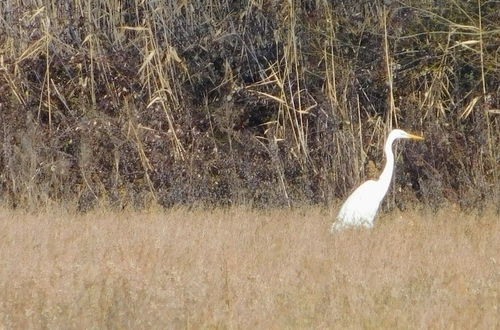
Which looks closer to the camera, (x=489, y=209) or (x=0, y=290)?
(x=0, y=290)

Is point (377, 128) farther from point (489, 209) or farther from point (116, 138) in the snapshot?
point (116, 138)

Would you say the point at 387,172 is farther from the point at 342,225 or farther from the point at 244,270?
the point at 244,270

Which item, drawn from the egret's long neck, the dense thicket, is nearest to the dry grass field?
the egret's long neck

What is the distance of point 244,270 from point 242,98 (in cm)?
508

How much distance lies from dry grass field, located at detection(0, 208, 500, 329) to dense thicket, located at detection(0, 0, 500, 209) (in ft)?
3.85

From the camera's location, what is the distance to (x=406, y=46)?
11.2 m

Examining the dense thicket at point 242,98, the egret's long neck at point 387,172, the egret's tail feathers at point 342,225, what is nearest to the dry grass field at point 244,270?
the egret's tail feathers at point 342,225

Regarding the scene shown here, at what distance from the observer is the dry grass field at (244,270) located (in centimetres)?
528

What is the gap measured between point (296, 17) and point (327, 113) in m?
1.03

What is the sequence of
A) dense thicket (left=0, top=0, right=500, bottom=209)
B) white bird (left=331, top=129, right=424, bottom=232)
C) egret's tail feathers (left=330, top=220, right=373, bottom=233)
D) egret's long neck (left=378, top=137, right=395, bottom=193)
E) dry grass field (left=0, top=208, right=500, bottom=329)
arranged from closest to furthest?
1. dry grass field (left=0, top=208, right=500, bottom=329)
2. egret's tail feathers (left=330, top=220, right=373, bottom=233)
3. white bird (left=331, top=129, right=424, bottom=232)
4. egret's long neck (left=378, top=137, right=395, bottom=193)
5. dense thicket (left=0, top=0, right=500, bottom=209)

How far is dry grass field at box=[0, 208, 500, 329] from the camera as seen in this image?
5.28 meters

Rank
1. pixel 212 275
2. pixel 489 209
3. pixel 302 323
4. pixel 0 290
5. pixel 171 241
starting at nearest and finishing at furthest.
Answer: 1. pixel 302 323
2. pixel 0 290
3. pixel 212 275
4. pixel 171 241
5. pixel 489 209

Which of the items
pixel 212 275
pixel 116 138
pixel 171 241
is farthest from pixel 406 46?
pixel 212 275

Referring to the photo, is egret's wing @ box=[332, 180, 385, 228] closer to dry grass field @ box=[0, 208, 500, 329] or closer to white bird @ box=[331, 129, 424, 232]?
white bird @ box=[331, 129, 424, 232]
